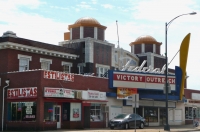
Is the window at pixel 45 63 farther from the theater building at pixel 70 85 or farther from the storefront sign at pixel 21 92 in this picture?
the storefront sign at pixel 21 92

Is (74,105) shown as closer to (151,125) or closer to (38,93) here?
(38,93)

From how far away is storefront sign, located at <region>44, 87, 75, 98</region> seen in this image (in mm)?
32375

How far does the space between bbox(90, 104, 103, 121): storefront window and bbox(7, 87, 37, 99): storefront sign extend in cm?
768

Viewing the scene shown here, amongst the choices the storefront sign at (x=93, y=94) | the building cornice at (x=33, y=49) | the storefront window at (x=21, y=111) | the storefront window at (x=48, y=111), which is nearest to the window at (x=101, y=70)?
the building cornice at (x=33, y=49)

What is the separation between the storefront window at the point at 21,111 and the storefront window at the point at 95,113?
7150 millimetres

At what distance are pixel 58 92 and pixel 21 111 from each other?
3.57 m

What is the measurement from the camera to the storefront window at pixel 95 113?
38125 millimetres

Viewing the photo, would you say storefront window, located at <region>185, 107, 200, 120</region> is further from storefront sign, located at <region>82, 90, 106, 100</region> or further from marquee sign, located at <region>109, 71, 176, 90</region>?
storefront sign, located at <region>82, 90, 106, 100</region>

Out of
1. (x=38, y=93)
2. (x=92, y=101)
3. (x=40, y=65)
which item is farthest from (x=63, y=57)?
(x=38, y=93)

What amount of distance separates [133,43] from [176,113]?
12733 millimetres

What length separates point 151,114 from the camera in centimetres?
4509

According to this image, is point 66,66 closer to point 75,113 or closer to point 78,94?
point 78,94

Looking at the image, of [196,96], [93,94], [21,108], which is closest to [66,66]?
[93,94]

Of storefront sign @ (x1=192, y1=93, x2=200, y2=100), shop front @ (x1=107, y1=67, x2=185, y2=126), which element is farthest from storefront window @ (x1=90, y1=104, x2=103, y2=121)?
storefront sign @ (x1=192, y1=93, x2=200, y2=100)
